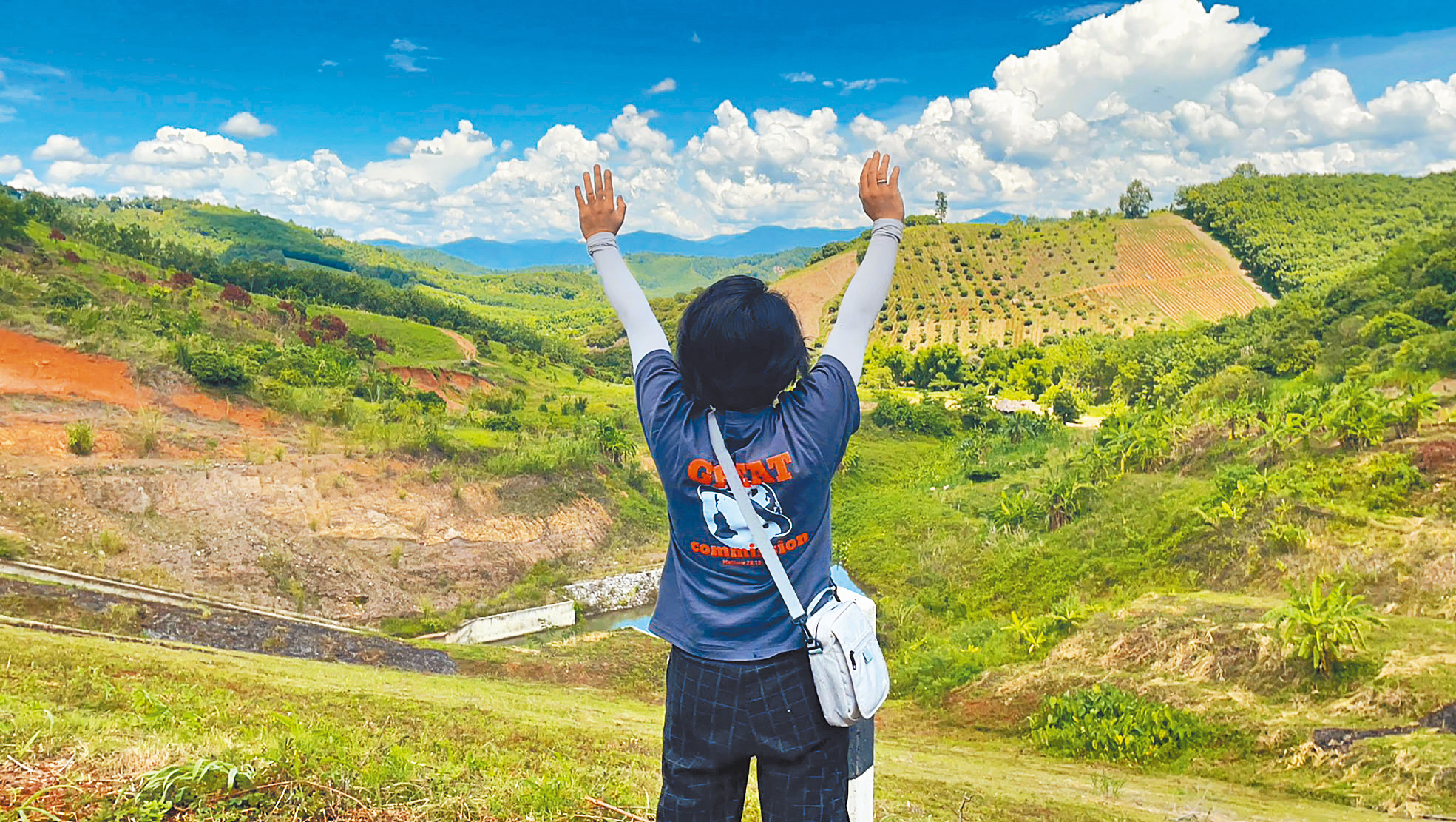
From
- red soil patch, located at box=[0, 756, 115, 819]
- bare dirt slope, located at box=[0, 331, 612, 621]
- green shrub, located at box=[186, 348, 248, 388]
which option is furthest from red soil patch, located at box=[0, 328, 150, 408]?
red soil patch, located at box=[0, 756, 115, 819]

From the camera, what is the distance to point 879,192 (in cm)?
227

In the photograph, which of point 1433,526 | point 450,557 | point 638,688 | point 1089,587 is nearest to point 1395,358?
point 1433,526

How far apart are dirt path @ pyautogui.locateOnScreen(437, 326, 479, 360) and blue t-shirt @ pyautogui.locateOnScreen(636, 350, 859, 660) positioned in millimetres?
38327

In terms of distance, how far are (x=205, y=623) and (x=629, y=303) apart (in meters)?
13.3

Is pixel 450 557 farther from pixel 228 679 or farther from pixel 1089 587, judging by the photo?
pixel 1089 587

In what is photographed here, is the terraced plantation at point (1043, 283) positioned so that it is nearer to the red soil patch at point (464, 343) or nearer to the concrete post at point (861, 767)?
the red soil patch at point (464, 343)

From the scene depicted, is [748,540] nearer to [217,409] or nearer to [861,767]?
[861,767]

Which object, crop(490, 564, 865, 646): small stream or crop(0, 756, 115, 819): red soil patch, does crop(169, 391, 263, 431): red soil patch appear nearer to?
crop(490, 564, 865, 646): small stream

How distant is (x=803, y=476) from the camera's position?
74.1 inches

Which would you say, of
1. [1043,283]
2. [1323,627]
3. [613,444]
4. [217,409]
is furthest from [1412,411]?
[1043,283]

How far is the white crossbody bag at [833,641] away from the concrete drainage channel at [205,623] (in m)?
11.9

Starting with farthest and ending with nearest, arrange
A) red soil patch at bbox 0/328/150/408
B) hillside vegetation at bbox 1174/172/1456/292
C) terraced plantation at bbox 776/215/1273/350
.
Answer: hillside vegetation at bbox 1174/172/1456/292
terraced plantation at bbox 776/215/1273/350
red soil patch at bbox 0/328/150/408

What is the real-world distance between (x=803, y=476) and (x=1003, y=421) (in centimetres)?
3724

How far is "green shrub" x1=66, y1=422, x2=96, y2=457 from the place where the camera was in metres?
17.5
